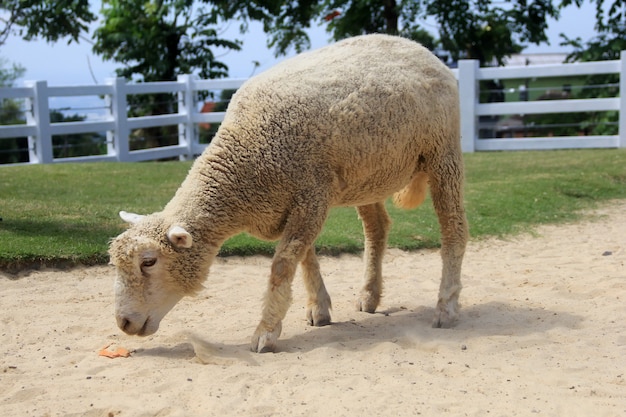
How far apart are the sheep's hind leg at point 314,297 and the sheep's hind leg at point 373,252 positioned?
1.67 ft

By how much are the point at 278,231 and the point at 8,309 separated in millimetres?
2376

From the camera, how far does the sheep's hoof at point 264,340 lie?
5504 mm

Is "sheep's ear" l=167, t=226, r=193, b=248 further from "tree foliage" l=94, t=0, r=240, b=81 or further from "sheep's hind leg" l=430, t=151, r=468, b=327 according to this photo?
"tree foliage" l=94, t=0, r=240, b=81

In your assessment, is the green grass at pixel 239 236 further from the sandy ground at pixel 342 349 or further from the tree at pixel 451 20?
the tree at pixel 451 20

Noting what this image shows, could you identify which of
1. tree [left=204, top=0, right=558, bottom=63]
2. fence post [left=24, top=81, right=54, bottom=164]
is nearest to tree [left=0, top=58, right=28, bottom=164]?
fence post [left=24, top=81, right=54, bottom=164]

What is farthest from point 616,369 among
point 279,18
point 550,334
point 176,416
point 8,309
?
point 279,18

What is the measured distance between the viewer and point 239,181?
18.1 ft

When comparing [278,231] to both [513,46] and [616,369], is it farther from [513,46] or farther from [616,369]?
[513,46]

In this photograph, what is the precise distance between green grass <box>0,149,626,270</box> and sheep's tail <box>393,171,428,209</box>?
1788mm

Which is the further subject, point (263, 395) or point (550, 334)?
point (550, 334)

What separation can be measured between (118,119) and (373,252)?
11189 millimetres

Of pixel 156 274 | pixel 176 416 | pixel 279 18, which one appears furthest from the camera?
pixel 279 18

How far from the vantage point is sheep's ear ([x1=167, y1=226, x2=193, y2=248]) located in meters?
5.18

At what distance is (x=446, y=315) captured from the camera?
6.20 metres
